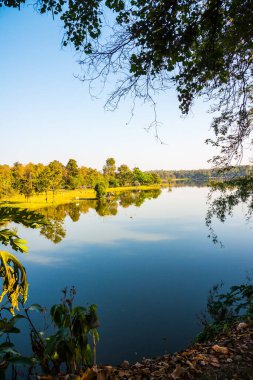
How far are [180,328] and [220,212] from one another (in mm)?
5213

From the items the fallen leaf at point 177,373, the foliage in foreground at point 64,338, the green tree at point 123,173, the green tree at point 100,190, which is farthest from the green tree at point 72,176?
the fallen leaf at point 177,373

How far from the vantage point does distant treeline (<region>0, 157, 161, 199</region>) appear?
208ft

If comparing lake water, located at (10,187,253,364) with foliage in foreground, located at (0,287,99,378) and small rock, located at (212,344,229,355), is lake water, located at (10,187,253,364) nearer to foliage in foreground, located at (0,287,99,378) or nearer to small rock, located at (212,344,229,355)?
small rock, located at (212,344,229,355)

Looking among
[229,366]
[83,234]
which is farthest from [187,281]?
[83,234]

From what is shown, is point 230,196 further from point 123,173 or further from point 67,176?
point 123,173

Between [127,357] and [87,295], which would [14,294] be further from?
[87,295]

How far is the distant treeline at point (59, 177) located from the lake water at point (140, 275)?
3306cm

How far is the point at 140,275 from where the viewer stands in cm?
1742

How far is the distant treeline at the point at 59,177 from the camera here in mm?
63375

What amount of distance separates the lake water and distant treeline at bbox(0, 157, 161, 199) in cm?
3306

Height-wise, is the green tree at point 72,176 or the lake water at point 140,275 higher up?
the green tree at point 72,176

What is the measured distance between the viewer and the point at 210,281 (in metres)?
15.8

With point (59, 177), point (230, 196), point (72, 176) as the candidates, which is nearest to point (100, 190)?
point (59, 177)

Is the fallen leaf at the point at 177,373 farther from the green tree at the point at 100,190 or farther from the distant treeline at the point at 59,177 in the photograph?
the green tree at the point at 100,190
